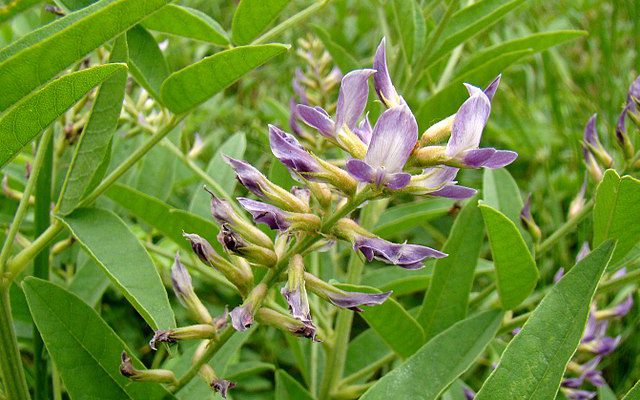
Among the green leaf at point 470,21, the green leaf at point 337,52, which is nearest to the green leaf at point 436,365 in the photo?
the green leaf at point 470,21

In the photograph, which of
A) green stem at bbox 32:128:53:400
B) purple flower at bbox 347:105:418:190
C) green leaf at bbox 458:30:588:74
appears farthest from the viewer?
green leaf at bbox 458:30:588:74

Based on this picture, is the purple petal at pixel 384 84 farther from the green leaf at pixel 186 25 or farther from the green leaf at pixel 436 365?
the green leaf at pixel 186 25

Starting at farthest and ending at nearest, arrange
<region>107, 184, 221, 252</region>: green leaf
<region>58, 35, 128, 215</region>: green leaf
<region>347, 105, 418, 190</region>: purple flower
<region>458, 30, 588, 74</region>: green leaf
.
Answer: <region>458, 30, 588, 74</region>: green leaf
<region>107, 184, 221, 252</region>: green leaf
<region>58, 35, 128, 215</region>: green leaf
<region>347, 105, 418, 190</region>: purple flower

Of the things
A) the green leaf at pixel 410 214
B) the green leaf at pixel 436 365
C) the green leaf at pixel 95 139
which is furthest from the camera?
the green leaf at pixel 410 214

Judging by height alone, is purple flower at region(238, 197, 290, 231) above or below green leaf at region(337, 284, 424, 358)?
above

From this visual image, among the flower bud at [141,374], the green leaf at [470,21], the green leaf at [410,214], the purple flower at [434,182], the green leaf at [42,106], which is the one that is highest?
the green leaf at [42,106]

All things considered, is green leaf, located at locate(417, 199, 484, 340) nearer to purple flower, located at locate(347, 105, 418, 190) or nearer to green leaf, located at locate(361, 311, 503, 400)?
green leaf, located at locate(361, 311, 503, 400)

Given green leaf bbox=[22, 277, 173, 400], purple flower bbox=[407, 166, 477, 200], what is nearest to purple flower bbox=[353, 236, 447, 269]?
purple flower bbox=[407, 166, 477, 200]

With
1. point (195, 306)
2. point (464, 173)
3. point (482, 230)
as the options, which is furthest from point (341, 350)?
point (464, 173)
